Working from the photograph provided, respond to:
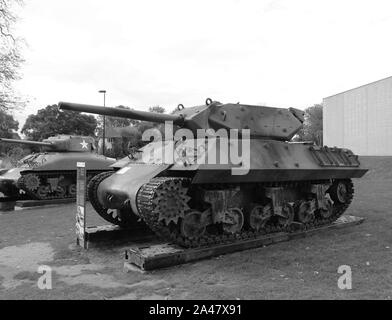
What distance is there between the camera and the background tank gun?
9.15 metres

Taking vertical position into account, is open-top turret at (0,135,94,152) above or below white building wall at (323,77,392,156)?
below

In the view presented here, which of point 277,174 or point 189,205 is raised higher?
point 277,174

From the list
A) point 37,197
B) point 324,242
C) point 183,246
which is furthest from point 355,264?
point 37,197

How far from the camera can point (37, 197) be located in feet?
57.4

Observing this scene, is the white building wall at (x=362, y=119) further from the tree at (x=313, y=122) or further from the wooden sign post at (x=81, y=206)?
the tree at (x=313, y=122)

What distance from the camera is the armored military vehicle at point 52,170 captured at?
1739cm

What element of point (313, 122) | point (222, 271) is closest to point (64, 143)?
point (222, 271)

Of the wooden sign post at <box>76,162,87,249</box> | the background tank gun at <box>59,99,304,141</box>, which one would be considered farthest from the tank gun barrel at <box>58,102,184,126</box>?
the wooden sign post at <box>76,162,87,249</box>

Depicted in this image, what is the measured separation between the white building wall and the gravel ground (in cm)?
2849

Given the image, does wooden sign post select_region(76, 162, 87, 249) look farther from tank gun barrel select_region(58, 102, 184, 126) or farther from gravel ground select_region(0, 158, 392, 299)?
tank gun barrel select_region(58, 102, 184, 126)

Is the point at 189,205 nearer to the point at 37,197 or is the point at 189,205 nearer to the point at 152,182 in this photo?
the point at 152,182
